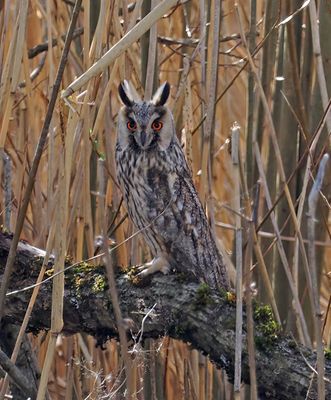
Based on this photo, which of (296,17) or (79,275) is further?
(296,17)

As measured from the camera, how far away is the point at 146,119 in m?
2.13

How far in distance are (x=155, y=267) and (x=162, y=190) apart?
0.38 m

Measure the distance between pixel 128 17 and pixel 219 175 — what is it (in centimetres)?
116

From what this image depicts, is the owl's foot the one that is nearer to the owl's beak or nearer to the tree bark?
the tree bark

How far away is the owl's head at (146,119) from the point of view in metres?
2.12

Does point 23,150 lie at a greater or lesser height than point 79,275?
greater

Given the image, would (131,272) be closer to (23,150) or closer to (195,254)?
(195,254)

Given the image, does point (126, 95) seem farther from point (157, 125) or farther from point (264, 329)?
point (264, 329)

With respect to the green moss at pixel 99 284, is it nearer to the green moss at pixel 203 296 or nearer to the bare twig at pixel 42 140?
the green moss at pixel 203 296

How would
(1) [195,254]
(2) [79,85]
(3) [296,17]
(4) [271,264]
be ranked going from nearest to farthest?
(2) [79,85] < (1) [195,254] < (3) [296,17] < (4) [271,264]

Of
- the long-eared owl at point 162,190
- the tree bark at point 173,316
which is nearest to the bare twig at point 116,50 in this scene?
the tree bark at point 173,316

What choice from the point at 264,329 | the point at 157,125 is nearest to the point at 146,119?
the point at 157,125

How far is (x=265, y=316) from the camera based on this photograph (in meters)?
1.61

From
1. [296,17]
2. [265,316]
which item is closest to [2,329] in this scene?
[265,316]
